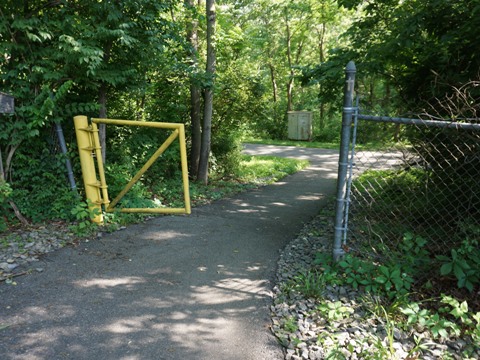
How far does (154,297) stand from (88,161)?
2495 millimetres

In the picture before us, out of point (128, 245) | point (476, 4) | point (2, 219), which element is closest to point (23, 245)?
point (2, 219)

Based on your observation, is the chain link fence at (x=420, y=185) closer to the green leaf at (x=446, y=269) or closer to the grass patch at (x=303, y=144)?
the green leaf at (x=446, y=269)

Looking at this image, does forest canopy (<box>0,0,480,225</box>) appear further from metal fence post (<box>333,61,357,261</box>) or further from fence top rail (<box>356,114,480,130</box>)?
fence top rail (<box>356,114,480,130</box>)

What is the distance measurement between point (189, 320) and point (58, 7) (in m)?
4.72

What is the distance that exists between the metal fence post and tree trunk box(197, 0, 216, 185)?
396 centimetres

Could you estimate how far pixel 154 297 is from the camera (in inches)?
130

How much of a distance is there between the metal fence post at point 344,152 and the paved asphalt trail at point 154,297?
83 centimetres

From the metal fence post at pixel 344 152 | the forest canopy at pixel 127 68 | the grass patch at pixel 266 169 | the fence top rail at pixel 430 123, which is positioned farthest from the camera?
the grass patch at pixel 266 169

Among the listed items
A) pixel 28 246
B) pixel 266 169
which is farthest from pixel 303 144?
pixel 28 246

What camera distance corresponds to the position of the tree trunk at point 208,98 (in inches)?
283

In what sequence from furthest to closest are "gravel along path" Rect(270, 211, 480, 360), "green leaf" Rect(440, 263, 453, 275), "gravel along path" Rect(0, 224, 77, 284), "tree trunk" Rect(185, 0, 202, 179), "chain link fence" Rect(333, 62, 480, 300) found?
"tree trunk" Rect(185, 0, 202, 179) < "gravel along path" Rect(0, 224, 77, 284) < "chain link fence" Rect(333, 62, 480, 300) < "green leaf" Rect(440, 263, 453, 275) < "gravel along path" Rect(270, 211, 480, 360)

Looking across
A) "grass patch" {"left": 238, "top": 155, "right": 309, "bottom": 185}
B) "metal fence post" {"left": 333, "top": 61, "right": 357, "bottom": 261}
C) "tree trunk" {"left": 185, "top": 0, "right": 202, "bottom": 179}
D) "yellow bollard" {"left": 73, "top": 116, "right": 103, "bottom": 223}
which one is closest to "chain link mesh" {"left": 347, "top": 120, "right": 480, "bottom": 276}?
"metal fence post" {"left": 333, "top": 61, "right": 357, "bottom": 261}

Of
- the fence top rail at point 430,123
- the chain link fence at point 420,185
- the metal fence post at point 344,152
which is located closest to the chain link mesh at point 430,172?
the chain link fence at point 420,185

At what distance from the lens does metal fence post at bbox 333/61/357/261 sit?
3.32m
